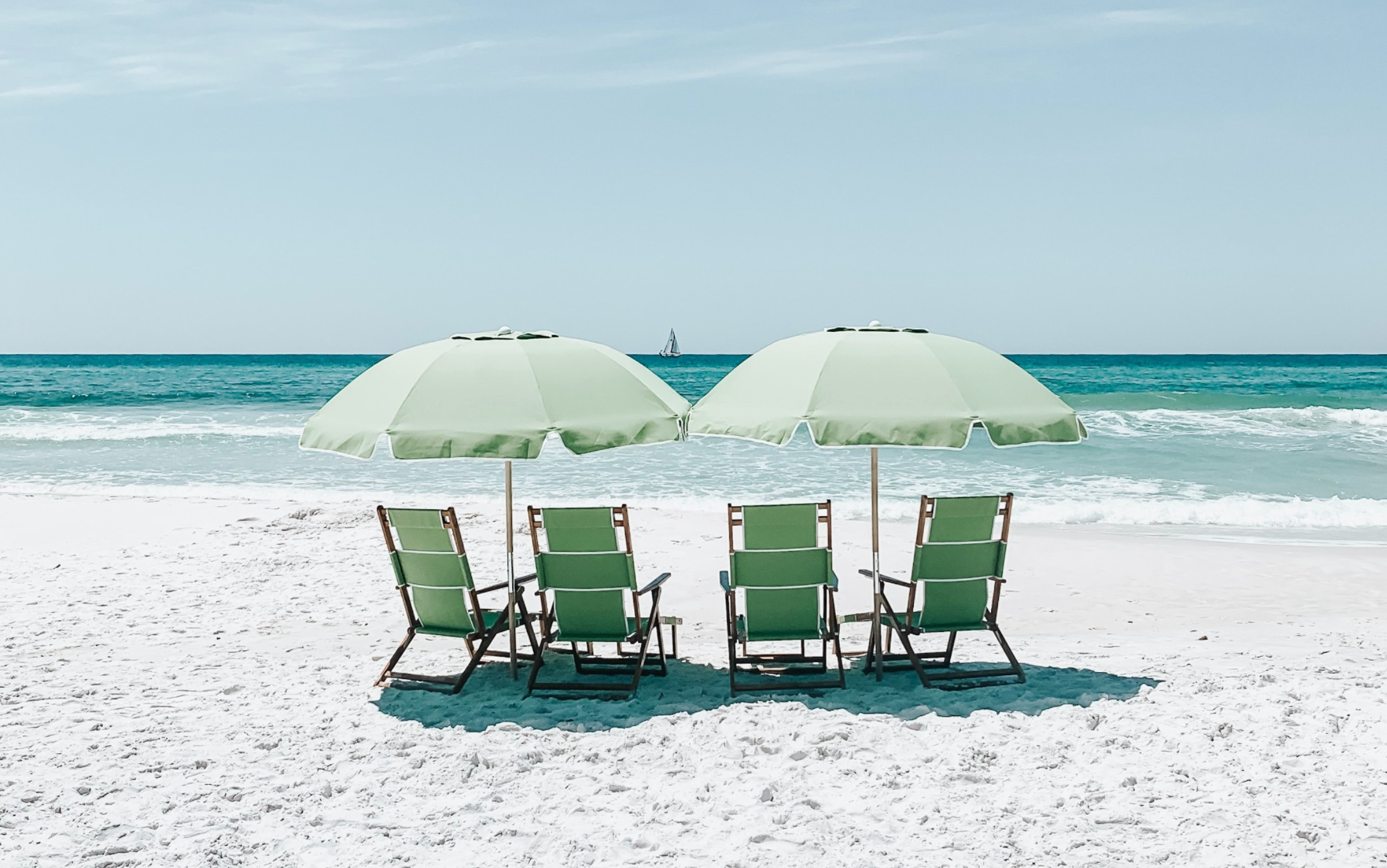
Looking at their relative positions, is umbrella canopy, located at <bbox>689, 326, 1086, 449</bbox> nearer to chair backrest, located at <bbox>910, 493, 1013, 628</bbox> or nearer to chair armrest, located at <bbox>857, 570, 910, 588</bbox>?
chair backrest, located at <bbox>910, 493, 1013, 628</bbox>

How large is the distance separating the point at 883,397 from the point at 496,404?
1.80 metres

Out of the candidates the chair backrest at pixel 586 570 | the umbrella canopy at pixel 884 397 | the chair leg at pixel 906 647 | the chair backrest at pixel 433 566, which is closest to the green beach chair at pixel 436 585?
the chair backrest at pixel 433 566

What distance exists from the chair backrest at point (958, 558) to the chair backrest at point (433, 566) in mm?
2331

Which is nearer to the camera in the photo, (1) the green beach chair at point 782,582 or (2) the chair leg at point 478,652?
(1) the green beach chair at point 782,582

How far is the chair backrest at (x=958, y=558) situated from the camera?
5105 mm

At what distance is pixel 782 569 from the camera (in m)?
5.11

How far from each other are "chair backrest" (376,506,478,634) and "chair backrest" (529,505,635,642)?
0.39 meters

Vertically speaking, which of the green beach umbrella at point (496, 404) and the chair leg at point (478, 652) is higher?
the green beach umbrella at point (496, 404)

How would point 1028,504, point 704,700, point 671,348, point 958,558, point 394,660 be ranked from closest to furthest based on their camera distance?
point 704,700, point 958,558, point 394,660, point 1028,504, point 671,348

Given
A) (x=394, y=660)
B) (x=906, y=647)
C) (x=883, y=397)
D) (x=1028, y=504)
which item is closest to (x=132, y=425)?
(x=1028, y=504)

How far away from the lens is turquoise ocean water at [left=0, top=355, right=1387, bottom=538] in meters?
13.1

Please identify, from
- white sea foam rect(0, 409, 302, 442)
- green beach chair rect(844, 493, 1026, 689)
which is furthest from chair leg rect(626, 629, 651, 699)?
white sea foam rect(0, 409, 302, 442)

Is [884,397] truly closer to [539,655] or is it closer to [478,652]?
[539,655]

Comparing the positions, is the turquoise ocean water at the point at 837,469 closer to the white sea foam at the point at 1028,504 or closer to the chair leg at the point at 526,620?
the white sea foam at the point at 1028,504
